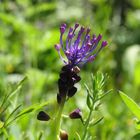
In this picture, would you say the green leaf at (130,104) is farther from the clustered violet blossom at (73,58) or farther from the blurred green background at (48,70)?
the blurred green background at (48,70)

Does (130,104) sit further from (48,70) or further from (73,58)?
(48,70)

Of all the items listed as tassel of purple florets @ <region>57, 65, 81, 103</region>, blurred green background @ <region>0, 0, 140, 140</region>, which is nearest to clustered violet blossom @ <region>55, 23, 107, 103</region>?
tassel of purple florets @ <region>57, 65, 81, 103</region>

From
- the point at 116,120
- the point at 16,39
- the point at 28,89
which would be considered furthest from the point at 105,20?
the point at 16,39

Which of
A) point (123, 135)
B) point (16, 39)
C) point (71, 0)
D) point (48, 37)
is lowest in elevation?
point (123, 135)

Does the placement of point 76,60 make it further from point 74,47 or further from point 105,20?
point 105,20

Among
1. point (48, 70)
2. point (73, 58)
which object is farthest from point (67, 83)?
point (48, 70)

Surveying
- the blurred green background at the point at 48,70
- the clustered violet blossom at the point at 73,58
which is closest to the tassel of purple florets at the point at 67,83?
the clustered violet blossom at the point at 73,58

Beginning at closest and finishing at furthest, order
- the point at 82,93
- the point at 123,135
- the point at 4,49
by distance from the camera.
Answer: the point at 123,135 → the point at 82,93 → the point at 4,49

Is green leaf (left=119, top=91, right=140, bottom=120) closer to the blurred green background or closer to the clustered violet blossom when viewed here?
the clustered violet blossom

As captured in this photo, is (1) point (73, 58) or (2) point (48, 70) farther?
(2) point (48, 70)
